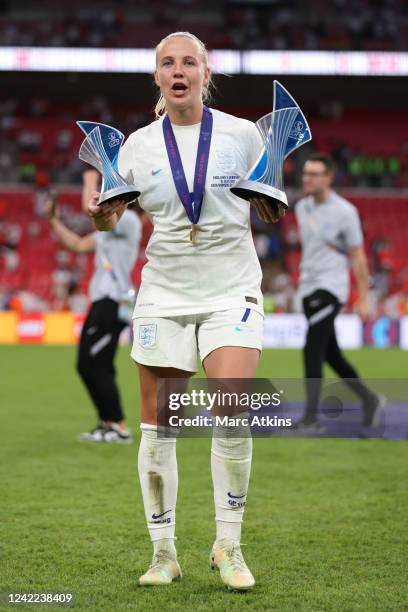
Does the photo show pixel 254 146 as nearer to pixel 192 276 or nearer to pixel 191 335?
pixel 192 276

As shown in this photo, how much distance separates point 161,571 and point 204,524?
3.94ft

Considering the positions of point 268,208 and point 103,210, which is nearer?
point 268,208

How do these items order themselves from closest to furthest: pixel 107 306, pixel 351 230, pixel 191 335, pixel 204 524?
pixel 191 335 < pixel 204 524 < pixel 107 306 < pixel 351 230

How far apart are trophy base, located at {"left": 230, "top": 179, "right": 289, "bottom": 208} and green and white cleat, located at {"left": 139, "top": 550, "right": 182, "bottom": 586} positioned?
1.47 m

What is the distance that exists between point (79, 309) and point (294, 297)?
498 centimetres

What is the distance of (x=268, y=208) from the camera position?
404 centimetres

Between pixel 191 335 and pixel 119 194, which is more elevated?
pixel 119 194

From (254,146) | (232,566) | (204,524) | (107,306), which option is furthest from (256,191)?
(107,306)

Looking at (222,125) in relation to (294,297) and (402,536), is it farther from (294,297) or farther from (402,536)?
(294,297)

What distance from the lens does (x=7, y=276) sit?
27.0 m

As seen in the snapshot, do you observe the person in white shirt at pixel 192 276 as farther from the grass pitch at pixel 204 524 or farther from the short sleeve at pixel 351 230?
the short sleeve at pixel 351 230

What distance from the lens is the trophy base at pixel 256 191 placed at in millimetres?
3926

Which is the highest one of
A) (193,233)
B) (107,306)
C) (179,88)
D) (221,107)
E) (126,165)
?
(221,107)

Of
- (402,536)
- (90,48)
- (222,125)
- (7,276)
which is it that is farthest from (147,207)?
(90,48)
